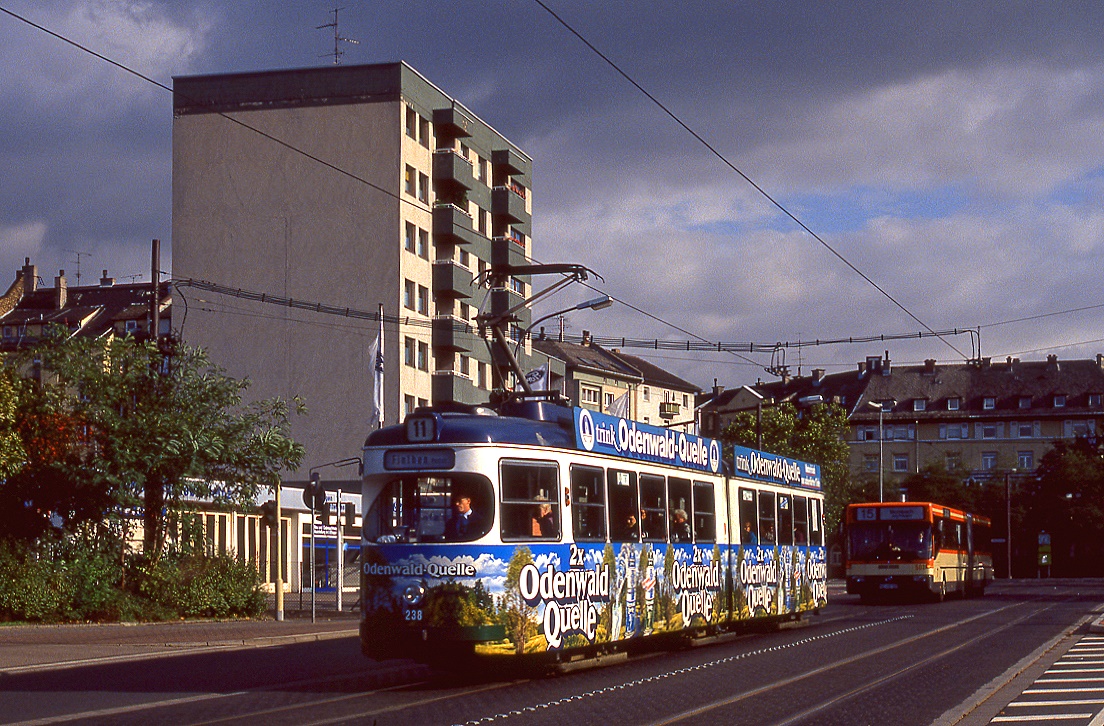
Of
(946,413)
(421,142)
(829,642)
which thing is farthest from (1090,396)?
(829,642)

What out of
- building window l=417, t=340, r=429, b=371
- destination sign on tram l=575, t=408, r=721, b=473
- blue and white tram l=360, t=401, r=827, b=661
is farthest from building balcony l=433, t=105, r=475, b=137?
blue and white tram l=360, t=401, r=827, b=661

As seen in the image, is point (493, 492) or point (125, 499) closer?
point (493, 492)

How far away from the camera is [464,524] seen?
55.7 ft

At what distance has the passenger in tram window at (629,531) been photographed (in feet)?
64.8

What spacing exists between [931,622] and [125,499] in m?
15.8

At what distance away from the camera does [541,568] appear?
1752 cm

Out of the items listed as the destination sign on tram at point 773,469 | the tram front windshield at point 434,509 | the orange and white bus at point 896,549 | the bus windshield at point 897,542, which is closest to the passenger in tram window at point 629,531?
the tram front windshield at point 434,509

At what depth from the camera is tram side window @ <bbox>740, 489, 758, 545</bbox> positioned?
24969mm

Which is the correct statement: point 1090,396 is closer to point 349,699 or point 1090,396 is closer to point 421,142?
point 421,142

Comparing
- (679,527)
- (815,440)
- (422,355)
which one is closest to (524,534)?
(679,527)

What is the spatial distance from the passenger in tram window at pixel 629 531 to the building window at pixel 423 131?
1707 inches

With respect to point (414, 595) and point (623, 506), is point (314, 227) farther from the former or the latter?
point (414, 595)

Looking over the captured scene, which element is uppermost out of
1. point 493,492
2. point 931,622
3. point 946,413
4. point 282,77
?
point 282,77

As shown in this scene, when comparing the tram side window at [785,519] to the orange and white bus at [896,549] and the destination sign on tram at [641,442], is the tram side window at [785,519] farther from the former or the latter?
the orange and white bus at [896,549]
